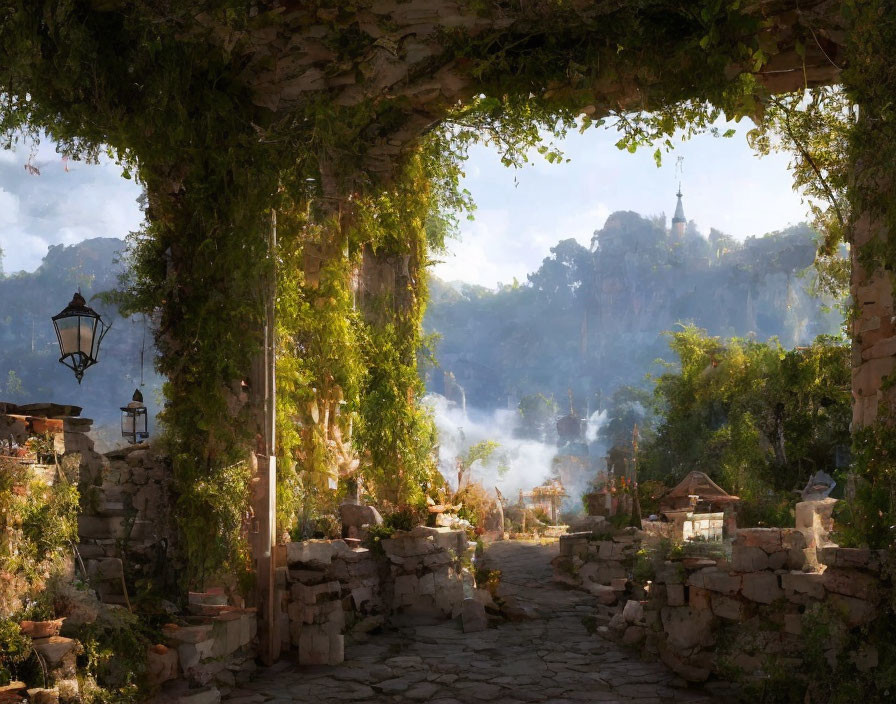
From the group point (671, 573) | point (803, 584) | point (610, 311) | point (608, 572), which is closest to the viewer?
point (803, 584)

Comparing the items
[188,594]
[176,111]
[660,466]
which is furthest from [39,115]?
[660,466]

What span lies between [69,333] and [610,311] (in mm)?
69541

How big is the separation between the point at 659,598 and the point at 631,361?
64.6m

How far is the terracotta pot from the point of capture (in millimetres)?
4637

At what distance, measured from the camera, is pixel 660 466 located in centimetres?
1941

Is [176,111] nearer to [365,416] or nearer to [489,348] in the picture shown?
[365,416]

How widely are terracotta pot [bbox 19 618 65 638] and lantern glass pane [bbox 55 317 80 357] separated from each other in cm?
265

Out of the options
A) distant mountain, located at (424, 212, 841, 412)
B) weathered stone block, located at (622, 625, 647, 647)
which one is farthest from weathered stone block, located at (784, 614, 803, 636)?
distant mountain, located at (424, 212, 841, 412)

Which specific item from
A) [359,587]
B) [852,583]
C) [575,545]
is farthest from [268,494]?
[575,545]

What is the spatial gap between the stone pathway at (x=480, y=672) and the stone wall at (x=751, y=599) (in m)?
0.33

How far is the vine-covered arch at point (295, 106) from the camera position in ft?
19.4

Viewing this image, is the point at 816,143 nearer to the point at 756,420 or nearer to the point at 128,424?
the point at 128,424

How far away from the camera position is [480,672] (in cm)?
694

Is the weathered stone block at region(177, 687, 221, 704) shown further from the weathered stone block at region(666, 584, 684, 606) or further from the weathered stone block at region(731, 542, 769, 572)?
the weathered stone block at region(731, 542, 769, 572)
